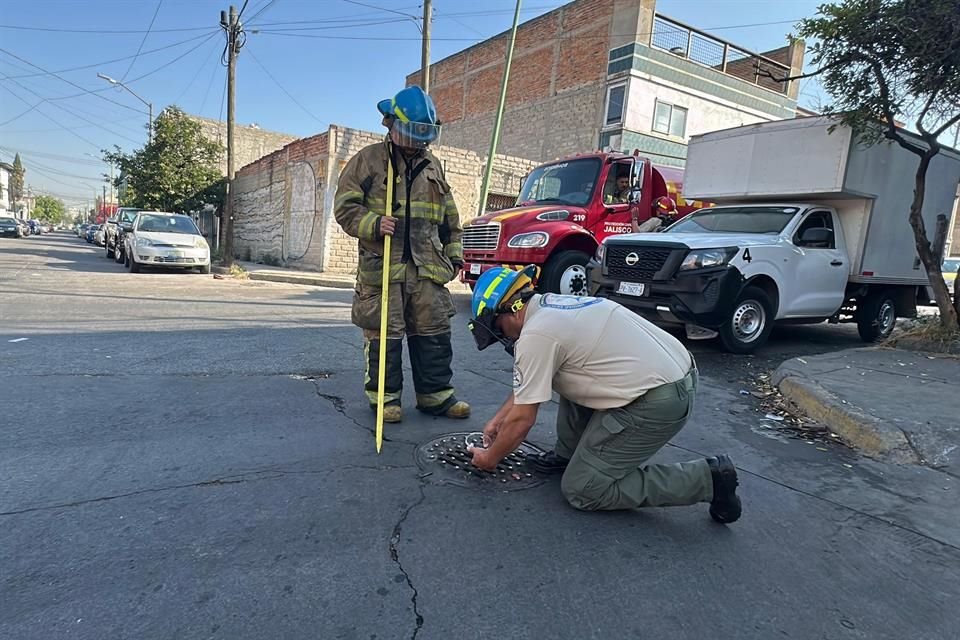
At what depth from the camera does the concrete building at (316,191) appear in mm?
14805

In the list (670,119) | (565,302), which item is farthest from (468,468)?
(670,119)

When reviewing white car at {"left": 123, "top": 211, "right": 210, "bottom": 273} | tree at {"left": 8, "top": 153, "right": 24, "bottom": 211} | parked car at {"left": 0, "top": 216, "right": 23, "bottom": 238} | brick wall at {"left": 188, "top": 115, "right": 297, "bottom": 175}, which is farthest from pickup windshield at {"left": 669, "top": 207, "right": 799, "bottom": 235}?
tree at {"left": 8, "top": 153, "right": 24, "bottom": 211}

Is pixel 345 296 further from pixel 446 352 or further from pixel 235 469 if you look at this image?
pixel 235 469

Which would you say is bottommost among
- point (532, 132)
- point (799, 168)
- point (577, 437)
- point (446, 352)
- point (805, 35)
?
point (577, 437)

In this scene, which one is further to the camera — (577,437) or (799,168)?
(799,168)

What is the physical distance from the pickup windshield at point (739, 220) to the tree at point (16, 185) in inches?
4075

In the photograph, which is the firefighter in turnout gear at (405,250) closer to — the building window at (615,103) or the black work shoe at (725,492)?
the black work shoe at (725,492)

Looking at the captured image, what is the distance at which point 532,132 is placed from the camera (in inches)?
985

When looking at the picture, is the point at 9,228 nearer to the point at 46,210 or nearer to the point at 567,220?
the point at 567,220

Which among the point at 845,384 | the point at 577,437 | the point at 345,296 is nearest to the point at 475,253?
the point at 345,296

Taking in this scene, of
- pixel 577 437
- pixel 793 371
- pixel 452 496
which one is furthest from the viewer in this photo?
pixel 793 371

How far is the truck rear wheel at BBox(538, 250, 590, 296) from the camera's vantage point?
8.14 m

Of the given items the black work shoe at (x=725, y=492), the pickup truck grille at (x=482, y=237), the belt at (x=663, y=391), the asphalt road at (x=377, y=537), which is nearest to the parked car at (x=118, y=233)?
the pickup truck grille at (x=482, y=237)

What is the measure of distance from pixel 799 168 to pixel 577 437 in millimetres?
6324
